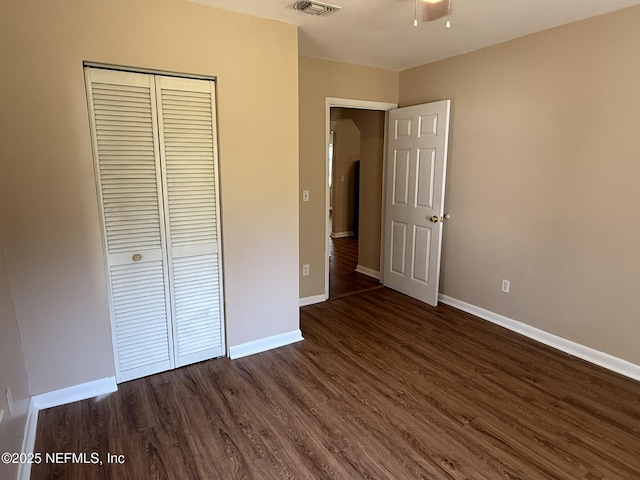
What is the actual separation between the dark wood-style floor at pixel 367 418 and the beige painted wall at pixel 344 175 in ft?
15.4

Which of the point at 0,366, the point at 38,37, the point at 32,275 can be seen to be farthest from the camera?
the point at 32,275

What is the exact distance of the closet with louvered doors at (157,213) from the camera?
7.57 feet

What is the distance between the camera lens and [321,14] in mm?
2584

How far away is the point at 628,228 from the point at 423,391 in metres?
1.79

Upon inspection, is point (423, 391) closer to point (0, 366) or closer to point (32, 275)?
point (0, 366)

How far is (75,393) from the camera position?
2.37 m

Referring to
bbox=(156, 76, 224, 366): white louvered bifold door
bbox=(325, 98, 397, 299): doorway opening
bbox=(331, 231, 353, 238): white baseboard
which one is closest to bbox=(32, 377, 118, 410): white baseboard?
bbox=(156, 76, 224, 366): white louvered bifold door

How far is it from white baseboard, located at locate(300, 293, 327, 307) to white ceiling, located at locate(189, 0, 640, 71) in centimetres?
239

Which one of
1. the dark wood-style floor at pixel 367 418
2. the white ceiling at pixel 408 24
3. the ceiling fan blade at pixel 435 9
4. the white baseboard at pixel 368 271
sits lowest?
the dark wood-style floor at pixel 367 418

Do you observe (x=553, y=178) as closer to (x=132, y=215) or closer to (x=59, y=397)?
(x=132, y=215)

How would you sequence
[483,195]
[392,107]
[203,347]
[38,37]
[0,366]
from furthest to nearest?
[392,107]
[483,195]
[203,347]
[38,37]
[0,366]

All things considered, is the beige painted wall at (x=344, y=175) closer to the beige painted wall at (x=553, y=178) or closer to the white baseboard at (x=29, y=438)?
the beige painted wall at (x=553, y=178)

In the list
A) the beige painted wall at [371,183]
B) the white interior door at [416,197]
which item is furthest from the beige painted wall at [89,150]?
the beige painted wall at [371,183]

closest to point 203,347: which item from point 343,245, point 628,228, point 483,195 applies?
point 483,195
